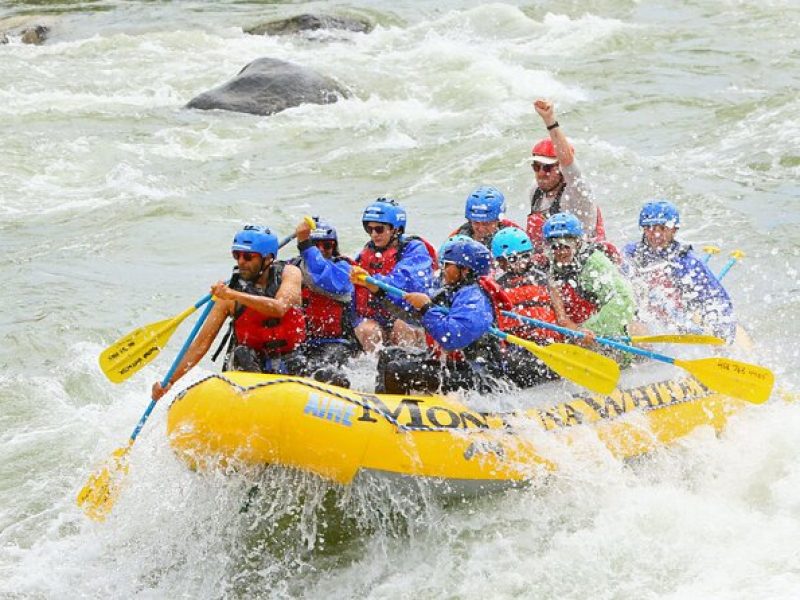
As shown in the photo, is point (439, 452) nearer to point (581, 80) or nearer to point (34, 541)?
point (34, 541)

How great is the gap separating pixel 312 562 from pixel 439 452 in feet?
3.09

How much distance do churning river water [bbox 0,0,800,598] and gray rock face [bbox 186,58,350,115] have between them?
1.29 ft

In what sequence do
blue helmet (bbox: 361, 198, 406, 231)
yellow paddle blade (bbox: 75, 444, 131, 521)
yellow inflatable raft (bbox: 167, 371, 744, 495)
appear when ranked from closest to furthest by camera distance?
yellow inflatable raft (bbox: 167, 371, 744, 495) < yellow paddle blade (bbox: 75, 444, 131, 521) < blue helmet (bbox: 361, 198, 406, 231)

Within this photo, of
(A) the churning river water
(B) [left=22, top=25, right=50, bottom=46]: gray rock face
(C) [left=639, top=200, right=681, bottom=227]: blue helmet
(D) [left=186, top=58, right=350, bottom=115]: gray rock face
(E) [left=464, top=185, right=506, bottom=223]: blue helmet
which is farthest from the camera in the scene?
(B) [left=22, top=25, right=50, bottom=46]: gray rock face

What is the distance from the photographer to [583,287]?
23.6 ft

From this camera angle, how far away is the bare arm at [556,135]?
807 cm

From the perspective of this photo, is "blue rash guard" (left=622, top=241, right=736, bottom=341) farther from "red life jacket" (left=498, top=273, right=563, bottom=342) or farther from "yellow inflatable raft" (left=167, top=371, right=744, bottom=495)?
"yellow inflatable raft" (left=167, top=371, right=744, bottom=495)

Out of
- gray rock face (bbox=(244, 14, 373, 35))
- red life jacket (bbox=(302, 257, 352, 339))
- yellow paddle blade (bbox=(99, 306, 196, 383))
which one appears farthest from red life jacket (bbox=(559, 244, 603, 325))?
gray rock face (bbox=(244, 14, 373, 35))

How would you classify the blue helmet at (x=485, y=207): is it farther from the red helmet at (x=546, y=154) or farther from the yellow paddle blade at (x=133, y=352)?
the yellow paddle blade at (x=133, y=352)

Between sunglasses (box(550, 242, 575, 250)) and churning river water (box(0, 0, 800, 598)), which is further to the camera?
sunglasses (box(550, 242, 575, 250))

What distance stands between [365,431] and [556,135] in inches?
121

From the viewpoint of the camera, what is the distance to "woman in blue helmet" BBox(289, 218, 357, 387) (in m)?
6.91

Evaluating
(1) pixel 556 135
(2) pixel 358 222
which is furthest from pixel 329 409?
(2) pixel 358 222

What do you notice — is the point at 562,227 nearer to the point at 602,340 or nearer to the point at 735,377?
the point at 602,340
